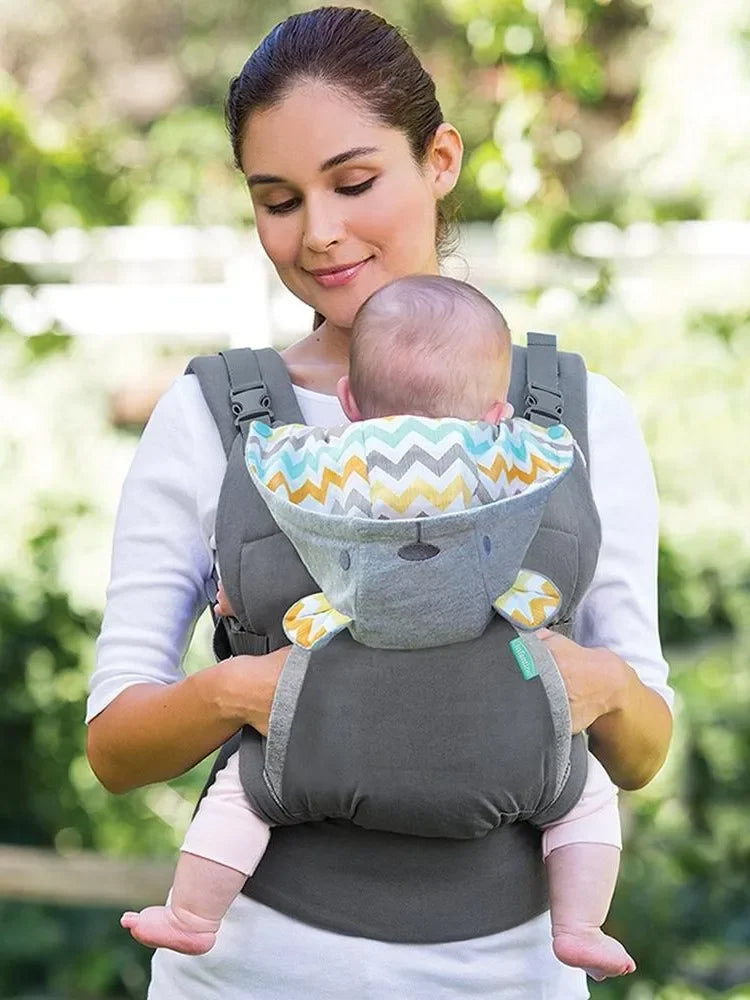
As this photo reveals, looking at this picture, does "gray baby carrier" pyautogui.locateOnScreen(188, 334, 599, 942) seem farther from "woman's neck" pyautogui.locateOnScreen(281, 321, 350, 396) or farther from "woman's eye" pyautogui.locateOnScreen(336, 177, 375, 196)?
"woman's eye" pyautogui.locateOnScreen(336, 177, 375, 196)

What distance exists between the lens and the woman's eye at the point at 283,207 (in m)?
2.03

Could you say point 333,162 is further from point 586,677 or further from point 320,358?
point 586,677

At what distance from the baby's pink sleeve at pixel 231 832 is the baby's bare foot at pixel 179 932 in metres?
0.07

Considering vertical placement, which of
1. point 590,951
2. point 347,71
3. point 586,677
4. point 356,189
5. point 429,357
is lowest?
point 590,951

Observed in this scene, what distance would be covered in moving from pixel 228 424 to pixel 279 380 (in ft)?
0.29

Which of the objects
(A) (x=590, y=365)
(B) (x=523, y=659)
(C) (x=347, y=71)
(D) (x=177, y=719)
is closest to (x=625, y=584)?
(B) (x=523, y=659)

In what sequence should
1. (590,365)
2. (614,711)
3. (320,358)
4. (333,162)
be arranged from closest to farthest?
1. (614,711)
2. (333,162)
3. (320,358)
4. (590,365)

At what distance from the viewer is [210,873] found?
71.2 inches

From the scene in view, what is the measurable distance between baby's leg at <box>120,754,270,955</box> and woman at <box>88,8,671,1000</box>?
7 cm

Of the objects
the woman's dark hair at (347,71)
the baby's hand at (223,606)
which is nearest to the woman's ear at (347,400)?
the baby's hand at (223,606)

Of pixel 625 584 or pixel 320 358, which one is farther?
pixel 320 358

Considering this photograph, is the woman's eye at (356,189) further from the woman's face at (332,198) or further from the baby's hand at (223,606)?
the baby's hand at (223,606)

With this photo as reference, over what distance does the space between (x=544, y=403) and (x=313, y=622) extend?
1.28ft

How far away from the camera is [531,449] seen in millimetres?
1760
